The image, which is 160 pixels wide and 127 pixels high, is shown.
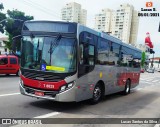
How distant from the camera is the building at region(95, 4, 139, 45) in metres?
57.0

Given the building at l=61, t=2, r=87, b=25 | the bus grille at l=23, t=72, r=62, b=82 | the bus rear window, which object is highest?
the building at l=61, t=2, r=87, b=25

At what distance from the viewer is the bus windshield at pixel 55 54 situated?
291 inches

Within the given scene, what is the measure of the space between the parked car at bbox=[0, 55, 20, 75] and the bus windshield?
12.5 metres

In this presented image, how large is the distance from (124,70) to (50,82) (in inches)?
250

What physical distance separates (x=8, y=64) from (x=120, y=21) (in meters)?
46.8

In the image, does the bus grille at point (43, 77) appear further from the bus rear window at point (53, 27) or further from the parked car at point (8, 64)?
the parked car at point (8, 64)

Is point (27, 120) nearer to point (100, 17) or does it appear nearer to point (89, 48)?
point (89, 48)

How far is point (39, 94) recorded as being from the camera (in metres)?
7.59

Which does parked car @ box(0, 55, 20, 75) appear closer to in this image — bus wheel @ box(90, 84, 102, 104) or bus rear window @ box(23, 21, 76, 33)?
bus wheel @ box(90, 84, 102, 104)

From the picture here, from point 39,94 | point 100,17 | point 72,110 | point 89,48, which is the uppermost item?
point 100,17

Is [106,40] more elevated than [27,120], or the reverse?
[106,40]

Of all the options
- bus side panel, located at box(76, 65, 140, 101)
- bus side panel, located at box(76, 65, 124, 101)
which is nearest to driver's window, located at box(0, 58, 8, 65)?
bus side panel, located at box(76, 65, 140, 101)

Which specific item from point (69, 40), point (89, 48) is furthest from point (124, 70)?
point (69, 40)

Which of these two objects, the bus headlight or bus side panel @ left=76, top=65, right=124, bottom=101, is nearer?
the bus headlight
